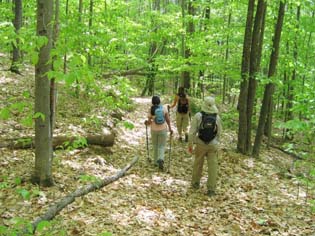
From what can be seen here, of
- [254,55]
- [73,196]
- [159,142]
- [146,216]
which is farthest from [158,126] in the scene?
[254,55]

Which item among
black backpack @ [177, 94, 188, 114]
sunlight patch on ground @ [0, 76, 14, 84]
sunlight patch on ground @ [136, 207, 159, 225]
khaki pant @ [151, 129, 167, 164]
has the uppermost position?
sunlight patch on ground @ [0, 76, 14, 84]

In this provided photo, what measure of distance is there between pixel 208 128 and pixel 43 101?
11.9 feet

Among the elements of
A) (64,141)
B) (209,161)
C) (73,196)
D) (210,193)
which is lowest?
(210,193)

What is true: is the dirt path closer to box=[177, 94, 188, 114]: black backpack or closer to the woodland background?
the woodland background

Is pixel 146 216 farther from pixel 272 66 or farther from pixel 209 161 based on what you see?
pixel 272 66

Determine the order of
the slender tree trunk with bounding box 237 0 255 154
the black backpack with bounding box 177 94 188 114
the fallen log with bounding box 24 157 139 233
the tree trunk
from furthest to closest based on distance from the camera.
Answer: the black backpack with bounding box 177 94 188 114
the slender tree trunk with bounding box 237 0 255 154
the tree trunk
the fallen log with bounding box 24 157 139 233

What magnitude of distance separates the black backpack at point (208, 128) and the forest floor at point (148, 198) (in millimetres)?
1328

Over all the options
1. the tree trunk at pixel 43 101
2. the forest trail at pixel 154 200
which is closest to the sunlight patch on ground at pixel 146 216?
the forest trail at pixel 154 200

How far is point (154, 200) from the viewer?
6.90m

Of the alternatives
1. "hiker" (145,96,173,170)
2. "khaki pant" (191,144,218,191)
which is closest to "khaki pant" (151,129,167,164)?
"hiker" (145,96,173,170)

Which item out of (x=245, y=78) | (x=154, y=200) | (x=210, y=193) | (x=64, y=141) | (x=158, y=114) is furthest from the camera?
(x=245, y=78)

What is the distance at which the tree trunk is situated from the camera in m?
5.32

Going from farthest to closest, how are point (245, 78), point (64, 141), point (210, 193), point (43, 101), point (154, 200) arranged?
point (245, 78), point (64, 141), point (210, 193), point (154, 200), point (43, 101)

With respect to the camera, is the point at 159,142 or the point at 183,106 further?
the point at 183,106
